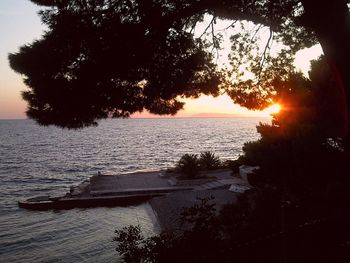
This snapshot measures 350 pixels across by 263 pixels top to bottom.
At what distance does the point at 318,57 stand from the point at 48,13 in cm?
1237

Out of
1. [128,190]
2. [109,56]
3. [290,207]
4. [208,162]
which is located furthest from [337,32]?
[208,162]

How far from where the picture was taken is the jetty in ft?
92.1

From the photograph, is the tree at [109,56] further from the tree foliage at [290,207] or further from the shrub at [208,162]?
the shrub at [208,162]

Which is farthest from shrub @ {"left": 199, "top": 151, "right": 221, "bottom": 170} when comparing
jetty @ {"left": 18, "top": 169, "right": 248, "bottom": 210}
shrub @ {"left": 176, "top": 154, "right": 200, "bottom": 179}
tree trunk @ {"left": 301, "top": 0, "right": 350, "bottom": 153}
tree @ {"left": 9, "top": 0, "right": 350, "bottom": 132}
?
tree trunk @ {"left": 301, "top": 0, "right": 350, "bottom": 153}

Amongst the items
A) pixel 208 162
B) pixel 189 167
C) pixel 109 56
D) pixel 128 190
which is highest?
pixel 109 56

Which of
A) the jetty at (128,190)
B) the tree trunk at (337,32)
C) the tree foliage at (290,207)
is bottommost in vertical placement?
the jetty at (128,190)

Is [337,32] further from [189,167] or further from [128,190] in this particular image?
[189,167]

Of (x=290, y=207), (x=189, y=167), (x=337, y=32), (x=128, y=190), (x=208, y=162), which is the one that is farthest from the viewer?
(x=208, y=162)

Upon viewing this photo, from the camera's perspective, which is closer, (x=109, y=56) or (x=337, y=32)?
(x=337, y=32)

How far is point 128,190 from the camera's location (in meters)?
29.4

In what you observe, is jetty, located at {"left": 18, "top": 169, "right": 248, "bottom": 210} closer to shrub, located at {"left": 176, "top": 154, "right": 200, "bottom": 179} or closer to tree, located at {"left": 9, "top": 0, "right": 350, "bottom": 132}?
shrub, located at {"left": 176, "top": 154, "right": 200, "bottom": 179}

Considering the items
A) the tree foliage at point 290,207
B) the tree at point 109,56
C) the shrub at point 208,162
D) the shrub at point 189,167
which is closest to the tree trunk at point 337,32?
the tree at point 109,56

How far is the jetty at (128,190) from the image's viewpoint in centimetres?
2808

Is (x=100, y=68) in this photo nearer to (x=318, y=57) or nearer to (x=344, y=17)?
(x=344, y=17)
